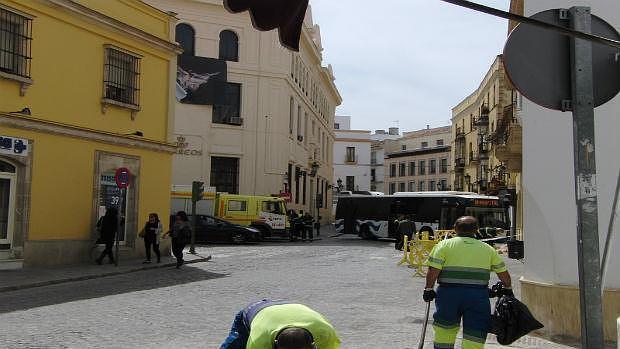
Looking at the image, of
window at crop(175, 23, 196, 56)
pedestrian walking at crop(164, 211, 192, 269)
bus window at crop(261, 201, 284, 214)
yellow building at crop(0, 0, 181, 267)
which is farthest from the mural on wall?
pedestrian walking at crop(164, 211, 192, 269)

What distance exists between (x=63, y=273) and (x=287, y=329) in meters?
13.3

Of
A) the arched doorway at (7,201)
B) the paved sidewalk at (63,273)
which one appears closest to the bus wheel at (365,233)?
the paved sidewalk at (63,273)

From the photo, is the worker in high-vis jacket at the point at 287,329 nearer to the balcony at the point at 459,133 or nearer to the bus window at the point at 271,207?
the bus window at the point at 271,207

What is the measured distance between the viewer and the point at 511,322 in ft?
18.0

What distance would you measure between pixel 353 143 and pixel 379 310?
81.5 m

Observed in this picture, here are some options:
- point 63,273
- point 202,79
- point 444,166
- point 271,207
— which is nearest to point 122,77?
point 63,273

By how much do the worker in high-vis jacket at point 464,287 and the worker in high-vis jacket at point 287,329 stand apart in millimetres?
2442

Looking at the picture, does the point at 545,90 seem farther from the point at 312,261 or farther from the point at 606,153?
the point at 312,261

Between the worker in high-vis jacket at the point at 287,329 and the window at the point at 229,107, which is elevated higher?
the window at the point at 229,107

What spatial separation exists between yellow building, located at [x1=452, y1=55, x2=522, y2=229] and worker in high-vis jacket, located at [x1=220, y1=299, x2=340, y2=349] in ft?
97.3

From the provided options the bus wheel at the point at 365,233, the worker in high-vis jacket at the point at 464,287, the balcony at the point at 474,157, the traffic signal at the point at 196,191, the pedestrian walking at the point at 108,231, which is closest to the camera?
the worker in high-vis jacket at the point at 464,287

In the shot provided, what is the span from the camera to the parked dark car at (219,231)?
2944cm

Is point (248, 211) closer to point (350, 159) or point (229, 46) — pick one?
point (229, 46)

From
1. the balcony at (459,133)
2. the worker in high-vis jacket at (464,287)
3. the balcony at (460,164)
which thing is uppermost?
the balcony at (459,133)
